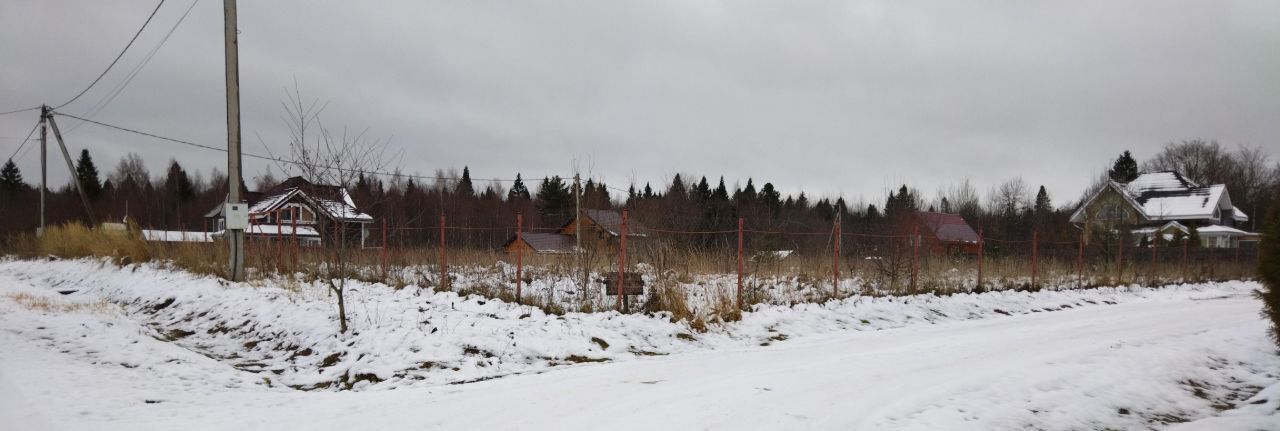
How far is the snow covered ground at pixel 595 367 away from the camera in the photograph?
5496 mm

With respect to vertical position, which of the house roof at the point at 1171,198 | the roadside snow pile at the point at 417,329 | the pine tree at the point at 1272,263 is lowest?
the roadside snow pile at the point at 417,329

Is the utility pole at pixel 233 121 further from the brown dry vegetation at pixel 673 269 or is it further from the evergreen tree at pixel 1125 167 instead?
the evergreen tree at pixel 1125 167

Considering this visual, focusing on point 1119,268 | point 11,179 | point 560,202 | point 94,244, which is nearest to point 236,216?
point 94,244

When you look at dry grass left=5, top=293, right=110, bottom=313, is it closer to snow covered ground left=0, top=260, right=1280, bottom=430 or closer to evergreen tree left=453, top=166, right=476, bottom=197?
snow covered ground left=0, top=260, right=1280, bottom=430

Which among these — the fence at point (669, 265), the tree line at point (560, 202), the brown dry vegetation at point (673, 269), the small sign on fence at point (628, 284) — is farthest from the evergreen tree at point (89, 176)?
the small sign on fence at point (628, 284)

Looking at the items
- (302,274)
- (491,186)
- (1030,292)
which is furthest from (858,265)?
(491,186)

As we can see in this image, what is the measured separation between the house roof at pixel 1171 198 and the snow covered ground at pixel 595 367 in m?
45.5

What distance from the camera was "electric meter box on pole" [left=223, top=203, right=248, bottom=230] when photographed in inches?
529

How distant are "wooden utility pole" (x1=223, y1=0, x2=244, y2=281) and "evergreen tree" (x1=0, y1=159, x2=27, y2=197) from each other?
3497 inches

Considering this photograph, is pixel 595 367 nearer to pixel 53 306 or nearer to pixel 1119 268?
pixel 53 306

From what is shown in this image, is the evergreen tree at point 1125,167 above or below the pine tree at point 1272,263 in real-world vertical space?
above

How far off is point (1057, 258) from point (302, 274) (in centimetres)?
2269

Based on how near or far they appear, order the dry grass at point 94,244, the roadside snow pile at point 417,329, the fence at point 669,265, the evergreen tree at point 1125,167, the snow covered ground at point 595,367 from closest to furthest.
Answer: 1. the snow covered ground at point 595,367
2. the roadside snow pile at point 417,329
3. the fence at point 669,265
4. the dry grass at point 94,244
5. the evergreen tree at point 1125,167

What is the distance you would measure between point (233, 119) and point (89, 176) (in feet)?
287
